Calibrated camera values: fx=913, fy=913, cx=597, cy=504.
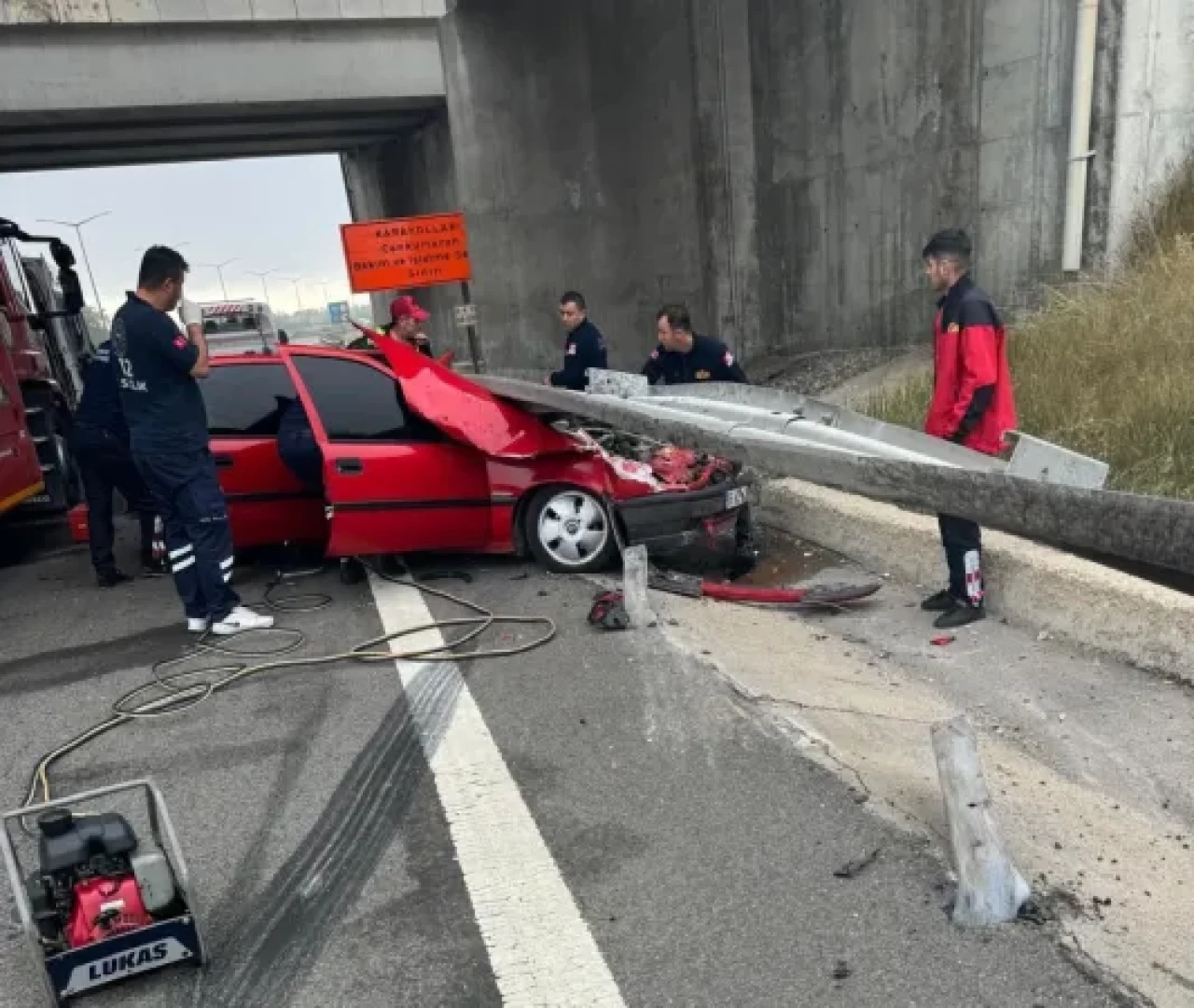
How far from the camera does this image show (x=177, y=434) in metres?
4.89

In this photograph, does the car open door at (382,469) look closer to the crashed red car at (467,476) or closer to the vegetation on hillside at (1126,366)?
the crashed red car at (467,476)

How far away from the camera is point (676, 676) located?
13.1ft

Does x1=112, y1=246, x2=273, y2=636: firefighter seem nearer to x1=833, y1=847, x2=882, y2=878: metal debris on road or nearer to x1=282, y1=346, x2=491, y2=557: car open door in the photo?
x1=282, y1=346, x2=491, y2=557: car open door

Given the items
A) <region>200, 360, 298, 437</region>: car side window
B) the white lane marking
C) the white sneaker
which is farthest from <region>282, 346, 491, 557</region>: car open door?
the white lane marking

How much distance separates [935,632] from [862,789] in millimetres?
1726

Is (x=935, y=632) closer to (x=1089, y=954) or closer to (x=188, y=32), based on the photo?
(x=1089, y=954)

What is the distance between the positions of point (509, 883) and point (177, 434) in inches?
132

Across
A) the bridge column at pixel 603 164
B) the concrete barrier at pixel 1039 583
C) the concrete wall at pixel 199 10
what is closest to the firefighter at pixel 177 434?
the concrete barrier at pixel 1039 583

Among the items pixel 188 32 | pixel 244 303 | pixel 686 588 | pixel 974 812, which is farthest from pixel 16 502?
pixel 244 303

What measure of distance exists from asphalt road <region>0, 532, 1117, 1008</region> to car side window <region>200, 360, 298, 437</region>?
1864 millimetres

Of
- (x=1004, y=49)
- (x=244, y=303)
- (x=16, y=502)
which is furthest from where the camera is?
(x=244, y=303)

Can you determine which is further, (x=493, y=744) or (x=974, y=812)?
(x=493, y=744)

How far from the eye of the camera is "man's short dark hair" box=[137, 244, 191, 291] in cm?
474

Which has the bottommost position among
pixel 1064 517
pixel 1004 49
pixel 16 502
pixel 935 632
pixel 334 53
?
pixel 935 632
